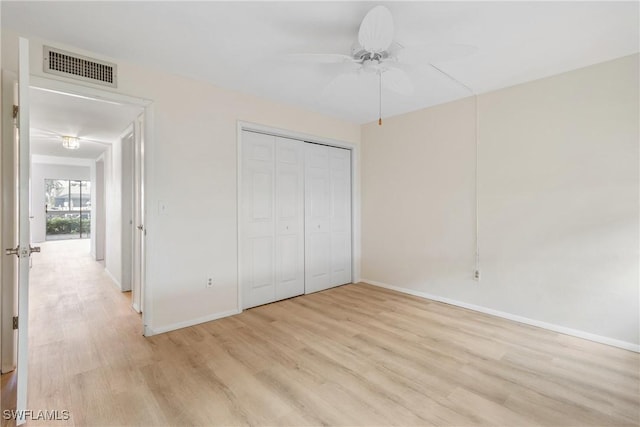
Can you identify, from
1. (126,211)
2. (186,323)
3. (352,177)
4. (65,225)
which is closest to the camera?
(186,323)

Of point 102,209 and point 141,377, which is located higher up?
point 102,209

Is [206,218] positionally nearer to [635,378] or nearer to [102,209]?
[635,378]

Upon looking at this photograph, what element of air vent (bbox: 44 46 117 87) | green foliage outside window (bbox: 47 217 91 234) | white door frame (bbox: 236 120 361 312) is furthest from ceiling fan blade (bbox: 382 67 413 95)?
green foliage outside window (bbox: 47 217 91 234)

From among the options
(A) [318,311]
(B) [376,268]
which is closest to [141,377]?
(A) [318,311]

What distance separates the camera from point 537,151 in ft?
9.58

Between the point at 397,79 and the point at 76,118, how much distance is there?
4024mm

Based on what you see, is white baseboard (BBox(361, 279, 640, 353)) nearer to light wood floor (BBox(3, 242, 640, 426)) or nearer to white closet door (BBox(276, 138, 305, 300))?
light wood floor (BBox(3, 242, 640, 426))

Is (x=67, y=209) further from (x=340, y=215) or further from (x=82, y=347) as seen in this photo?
→ (x=340, y=215)

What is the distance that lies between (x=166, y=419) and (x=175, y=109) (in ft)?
8.44

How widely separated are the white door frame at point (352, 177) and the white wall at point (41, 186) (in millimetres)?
8800

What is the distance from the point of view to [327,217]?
170 inches

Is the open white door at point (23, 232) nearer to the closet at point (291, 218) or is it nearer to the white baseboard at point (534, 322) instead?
the closet at point (291, 218)

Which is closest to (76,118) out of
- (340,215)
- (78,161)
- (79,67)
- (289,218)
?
(79,67)

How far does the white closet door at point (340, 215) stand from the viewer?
439 centimetres
